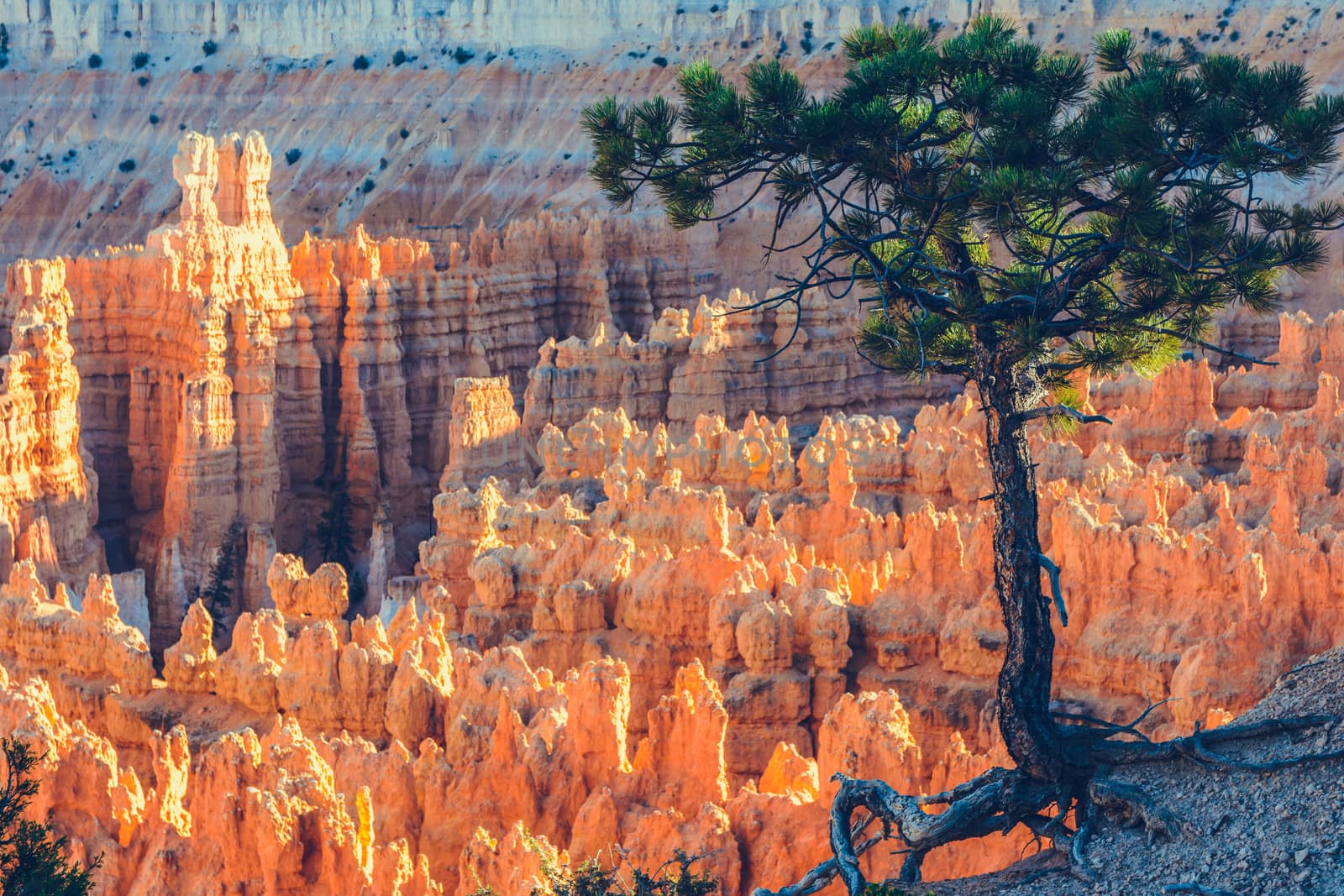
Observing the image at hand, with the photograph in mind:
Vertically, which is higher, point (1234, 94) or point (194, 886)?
point (1234, 94)

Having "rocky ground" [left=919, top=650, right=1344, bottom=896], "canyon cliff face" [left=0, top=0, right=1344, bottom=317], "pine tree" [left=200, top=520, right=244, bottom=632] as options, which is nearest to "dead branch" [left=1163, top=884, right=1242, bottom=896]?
"rocky ground" [left=919, top=650, right=1344, bottom=896]

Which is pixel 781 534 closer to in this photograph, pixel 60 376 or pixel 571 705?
pixel 571 705

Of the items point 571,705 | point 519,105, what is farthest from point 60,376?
point 519,105

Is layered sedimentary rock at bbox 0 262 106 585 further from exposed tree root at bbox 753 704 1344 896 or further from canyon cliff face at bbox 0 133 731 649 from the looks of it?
exposed tree root at bbox 753 704 1344 896

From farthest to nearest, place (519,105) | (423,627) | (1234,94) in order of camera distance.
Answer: (519,105) → (423,627) → (1234,94)

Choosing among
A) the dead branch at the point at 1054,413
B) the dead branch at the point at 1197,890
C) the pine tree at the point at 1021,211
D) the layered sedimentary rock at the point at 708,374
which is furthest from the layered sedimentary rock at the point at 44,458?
the dead branch at the point at 1197,890

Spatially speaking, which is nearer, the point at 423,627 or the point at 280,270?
the point at 423,627
